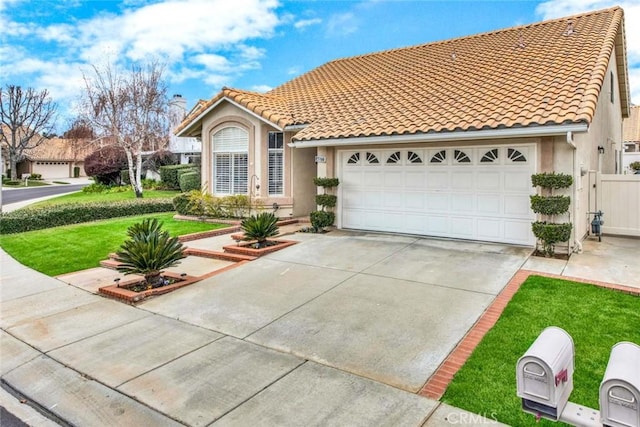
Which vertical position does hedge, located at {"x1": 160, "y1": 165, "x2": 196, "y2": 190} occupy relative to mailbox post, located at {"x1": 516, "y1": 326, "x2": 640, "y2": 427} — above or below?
above

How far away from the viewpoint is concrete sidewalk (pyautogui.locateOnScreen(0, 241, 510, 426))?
159 inches

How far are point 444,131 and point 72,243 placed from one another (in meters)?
11.2

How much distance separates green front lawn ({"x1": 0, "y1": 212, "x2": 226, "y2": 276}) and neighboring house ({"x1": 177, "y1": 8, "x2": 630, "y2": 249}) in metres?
3.49

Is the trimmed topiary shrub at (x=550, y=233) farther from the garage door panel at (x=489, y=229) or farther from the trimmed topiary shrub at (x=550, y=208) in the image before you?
the garage door panel at (x=489, y=229)

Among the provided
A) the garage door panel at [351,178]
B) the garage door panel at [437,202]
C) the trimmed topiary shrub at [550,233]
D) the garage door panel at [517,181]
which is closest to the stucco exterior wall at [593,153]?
the trimmed topiary shrub at [550,233]

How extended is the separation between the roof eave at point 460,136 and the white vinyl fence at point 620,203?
4.71 m

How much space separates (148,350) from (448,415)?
382 centimetres

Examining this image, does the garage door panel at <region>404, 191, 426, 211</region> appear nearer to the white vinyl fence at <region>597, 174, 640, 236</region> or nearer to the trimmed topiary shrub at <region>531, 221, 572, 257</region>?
the trimmed topiary shrub at <region>531, 221, 572, 257</region>

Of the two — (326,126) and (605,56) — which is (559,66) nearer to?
(605,56)

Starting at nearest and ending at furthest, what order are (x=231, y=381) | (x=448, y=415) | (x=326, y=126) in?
1. (x=448, y=415)
2. (x=231, y=381)
3. (x=326, y=126)

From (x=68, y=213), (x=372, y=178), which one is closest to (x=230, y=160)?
(x=372, y=178)

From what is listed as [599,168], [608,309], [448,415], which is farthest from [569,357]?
[599,168]

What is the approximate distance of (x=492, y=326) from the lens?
5738 millimetres

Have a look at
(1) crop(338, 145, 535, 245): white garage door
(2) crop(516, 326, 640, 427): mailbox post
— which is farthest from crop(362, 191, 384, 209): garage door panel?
(2) crop(516, 326, 640, 427): mailbox post
